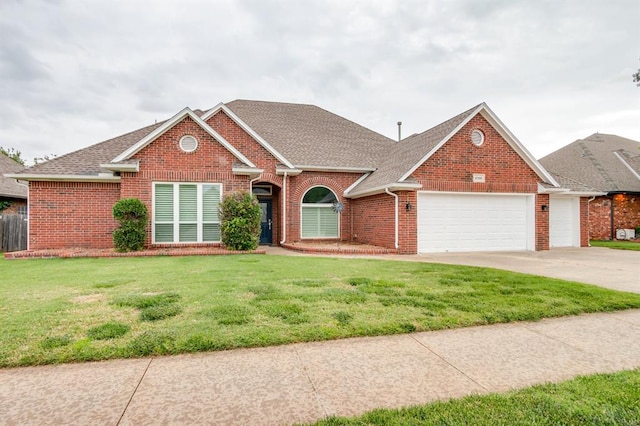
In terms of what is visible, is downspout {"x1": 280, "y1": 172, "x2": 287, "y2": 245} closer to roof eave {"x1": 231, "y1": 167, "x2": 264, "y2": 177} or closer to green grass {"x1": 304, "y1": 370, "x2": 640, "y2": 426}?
roof eave {"x1": 231, "y1": 167, "x2": 264, "y2": 177}

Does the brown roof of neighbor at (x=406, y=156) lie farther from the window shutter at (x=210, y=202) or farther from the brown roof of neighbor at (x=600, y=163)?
the brown roof of neighbor at (x=600, y=163)

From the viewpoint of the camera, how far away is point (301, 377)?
294 cm

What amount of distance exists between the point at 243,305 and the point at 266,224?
37.0ft

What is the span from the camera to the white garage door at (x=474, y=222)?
12.9 m

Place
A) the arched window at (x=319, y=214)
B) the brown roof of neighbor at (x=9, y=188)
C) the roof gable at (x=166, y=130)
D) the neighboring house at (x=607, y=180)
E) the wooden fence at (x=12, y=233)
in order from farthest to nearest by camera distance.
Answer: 1. the neighboring house at (x=607, y=180)
2. the brown roof of neighbor at (x=9, y=188)
3. the arched window at (x=319, y=214)
4. the wooden fence at (x=12, y=233)
5. the roof gable at (x=166, y=130)

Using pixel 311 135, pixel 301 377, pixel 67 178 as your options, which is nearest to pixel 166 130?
pixel 67 178

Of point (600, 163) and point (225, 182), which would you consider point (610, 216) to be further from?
point (225, 182)

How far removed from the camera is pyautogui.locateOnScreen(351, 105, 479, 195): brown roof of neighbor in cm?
1294

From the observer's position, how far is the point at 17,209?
1873 centimetres

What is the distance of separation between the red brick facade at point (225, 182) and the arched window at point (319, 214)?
1.73 meters

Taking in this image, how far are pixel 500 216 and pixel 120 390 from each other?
14123mm

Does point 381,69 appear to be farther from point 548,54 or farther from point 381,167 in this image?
point 548,54

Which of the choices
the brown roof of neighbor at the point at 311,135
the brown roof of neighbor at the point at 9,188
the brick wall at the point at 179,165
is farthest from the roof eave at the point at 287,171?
the brown roof of neighbor at the point at 9,188

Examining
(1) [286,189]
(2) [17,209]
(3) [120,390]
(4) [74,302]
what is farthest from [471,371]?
(2) [17,209]
